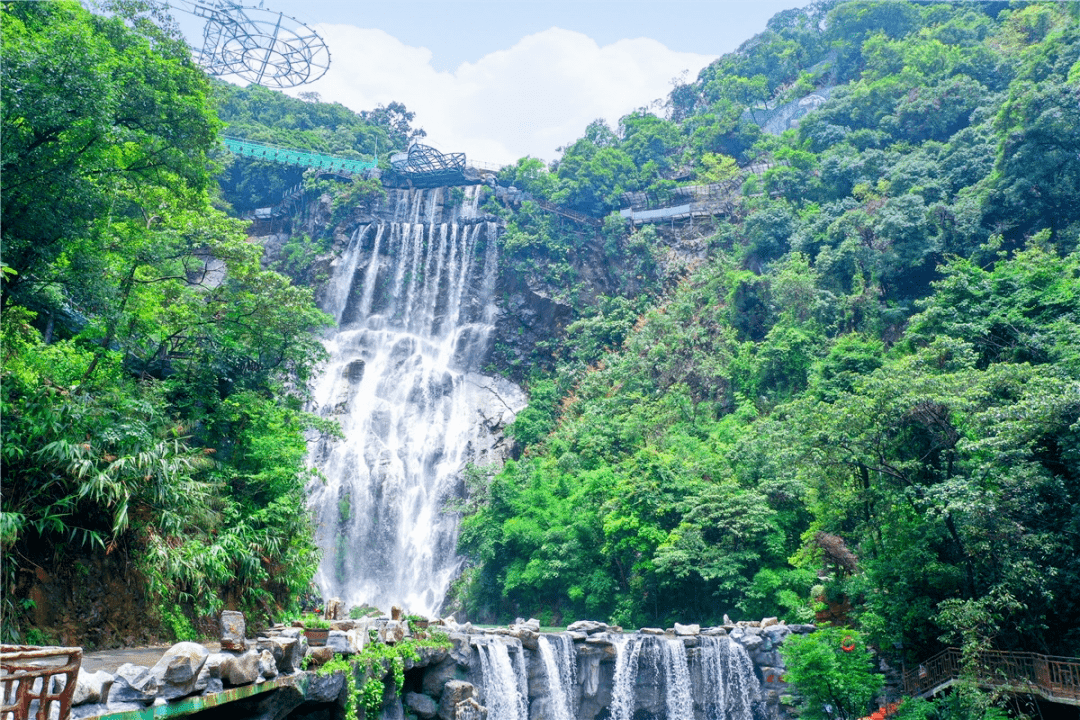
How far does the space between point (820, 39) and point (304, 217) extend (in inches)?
1301

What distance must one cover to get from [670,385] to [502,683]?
16930mm

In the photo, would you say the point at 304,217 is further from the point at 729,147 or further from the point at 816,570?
the point at 816,570

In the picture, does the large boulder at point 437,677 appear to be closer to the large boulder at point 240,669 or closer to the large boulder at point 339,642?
the large boulder at point 339,642

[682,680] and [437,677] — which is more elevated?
[437,677]

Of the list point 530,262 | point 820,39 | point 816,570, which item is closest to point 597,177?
point 530,262

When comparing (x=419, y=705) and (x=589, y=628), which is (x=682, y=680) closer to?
(x=589, y=628)

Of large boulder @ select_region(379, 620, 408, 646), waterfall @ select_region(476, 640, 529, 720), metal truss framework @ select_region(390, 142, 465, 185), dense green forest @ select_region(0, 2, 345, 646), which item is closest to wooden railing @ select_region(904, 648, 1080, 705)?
waterfall @ select_region(476, 640, 529, 720)

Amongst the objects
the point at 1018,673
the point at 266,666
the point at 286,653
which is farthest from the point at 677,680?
the point at 266,666

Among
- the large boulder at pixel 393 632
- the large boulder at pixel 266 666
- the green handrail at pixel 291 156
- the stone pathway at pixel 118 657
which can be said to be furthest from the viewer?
the green handrail at pixel 291 156

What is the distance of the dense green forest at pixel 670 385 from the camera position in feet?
33.7

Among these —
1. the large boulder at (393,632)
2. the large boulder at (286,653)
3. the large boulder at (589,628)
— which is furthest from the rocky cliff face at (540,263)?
the large boulder at (286,653)

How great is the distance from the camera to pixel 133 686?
6180mm

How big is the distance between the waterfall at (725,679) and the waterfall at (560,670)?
113 inches

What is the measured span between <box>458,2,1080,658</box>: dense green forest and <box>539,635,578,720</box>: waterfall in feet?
14.8
